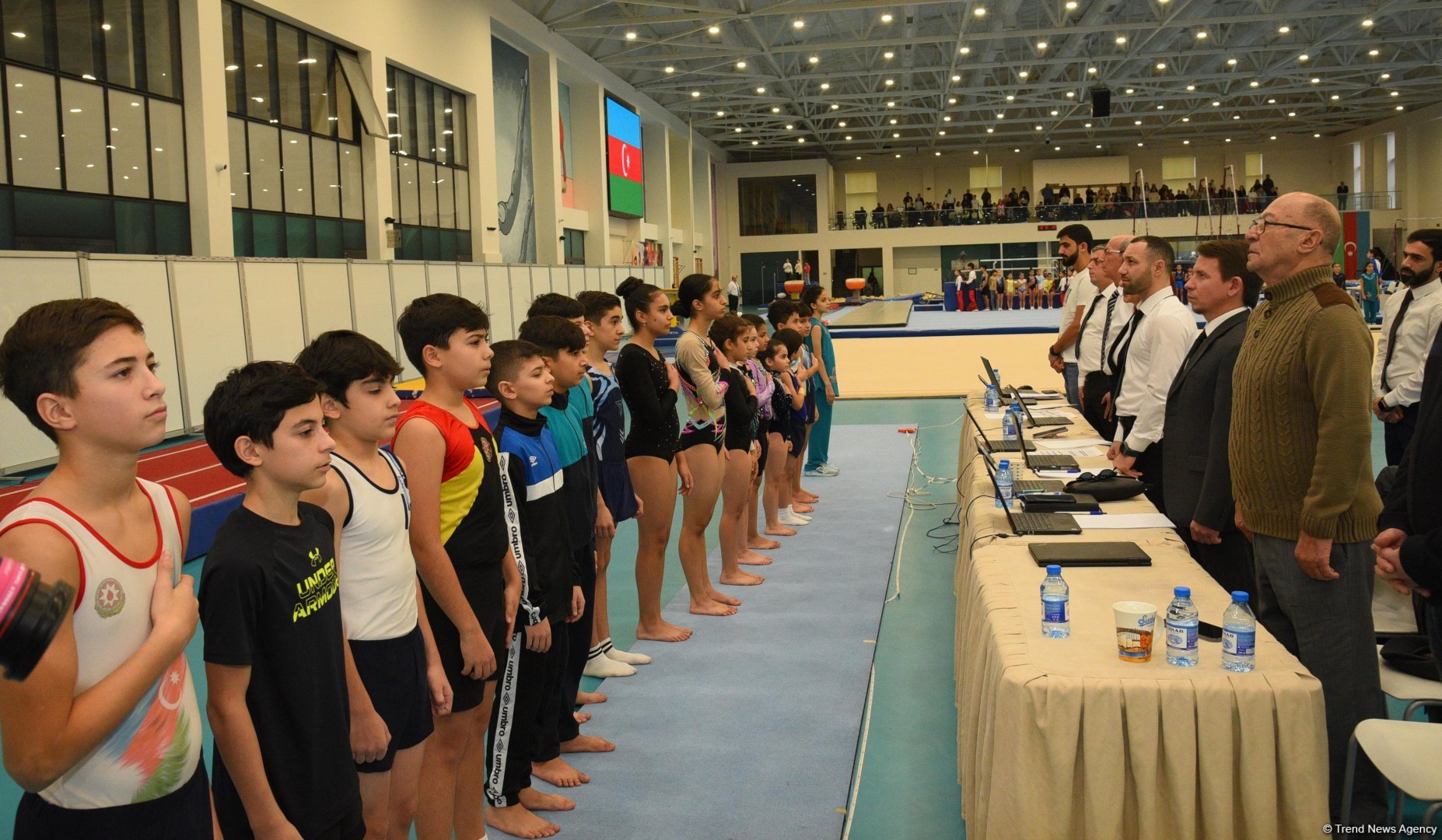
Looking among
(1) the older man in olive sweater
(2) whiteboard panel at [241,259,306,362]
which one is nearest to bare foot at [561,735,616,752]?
(1) the older man in olive sweater

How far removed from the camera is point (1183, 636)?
2.26 m

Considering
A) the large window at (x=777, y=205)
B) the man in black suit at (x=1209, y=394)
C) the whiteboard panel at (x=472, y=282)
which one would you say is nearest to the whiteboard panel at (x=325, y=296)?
the whiteboard panel at (x=472, y=282)

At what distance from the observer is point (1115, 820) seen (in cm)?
221

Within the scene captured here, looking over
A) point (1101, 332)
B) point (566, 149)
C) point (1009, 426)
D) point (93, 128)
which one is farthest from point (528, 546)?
point (566, 149)

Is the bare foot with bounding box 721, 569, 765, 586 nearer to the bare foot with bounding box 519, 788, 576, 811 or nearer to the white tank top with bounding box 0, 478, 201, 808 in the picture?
the bare foot with bounding box 519, 788, 576, 811

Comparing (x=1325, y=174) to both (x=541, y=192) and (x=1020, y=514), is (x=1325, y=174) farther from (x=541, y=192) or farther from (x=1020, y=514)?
(x=1020, y=514)

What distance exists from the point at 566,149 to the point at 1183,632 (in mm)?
22202

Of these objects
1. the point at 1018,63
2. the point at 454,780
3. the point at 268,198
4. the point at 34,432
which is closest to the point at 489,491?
the point at 454,780

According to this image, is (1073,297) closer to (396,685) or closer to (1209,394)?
(1209,394)

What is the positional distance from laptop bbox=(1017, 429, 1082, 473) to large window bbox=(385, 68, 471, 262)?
1240cm

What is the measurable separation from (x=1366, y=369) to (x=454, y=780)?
257cm

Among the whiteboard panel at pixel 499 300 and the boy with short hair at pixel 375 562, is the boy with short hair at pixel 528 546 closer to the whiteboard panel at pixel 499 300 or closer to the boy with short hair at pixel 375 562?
the boy with short hair at pixel 375 562

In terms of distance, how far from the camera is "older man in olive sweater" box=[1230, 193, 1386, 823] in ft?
8.84

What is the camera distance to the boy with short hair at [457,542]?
241 centimetres
